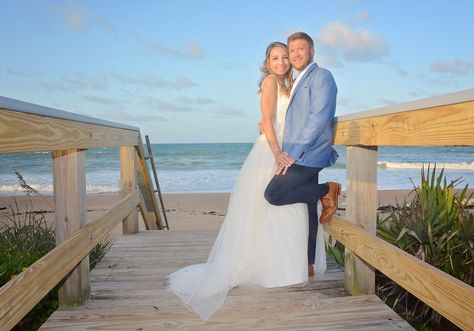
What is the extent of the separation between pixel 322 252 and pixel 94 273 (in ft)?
5.49

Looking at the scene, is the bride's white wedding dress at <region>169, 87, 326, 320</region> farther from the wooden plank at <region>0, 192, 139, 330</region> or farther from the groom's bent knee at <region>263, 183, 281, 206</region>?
the wooden plank at <region>0, 192, 139, 330</region>

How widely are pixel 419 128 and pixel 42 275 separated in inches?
64.9

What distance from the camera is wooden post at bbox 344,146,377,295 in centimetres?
249

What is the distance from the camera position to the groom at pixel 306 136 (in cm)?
260

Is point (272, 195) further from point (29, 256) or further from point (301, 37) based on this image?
point (29, 256)

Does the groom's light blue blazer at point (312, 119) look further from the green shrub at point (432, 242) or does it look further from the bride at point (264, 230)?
the green shrub at point (432, 242)

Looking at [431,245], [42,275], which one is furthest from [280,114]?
[42,275]

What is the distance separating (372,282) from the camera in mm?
2564

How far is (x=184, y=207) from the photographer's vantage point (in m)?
11.9

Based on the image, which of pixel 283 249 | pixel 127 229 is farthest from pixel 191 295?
pixel 127 229

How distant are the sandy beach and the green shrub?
602 centimetres

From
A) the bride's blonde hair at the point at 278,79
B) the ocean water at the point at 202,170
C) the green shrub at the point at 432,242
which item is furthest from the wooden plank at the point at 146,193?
the ocean water at the point at 202,170

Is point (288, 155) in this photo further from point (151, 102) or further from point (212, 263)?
point (151, 102)

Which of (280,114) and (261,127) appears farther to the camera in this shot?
(261,127)
